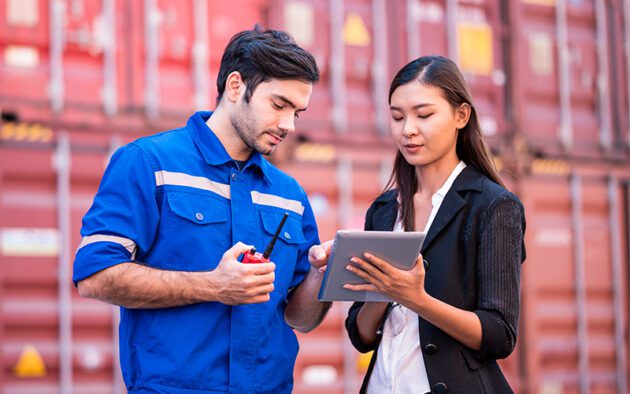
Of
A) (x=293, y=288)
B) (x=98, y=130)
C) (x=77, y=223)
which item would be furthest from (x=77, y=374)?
(x=293, y=288)

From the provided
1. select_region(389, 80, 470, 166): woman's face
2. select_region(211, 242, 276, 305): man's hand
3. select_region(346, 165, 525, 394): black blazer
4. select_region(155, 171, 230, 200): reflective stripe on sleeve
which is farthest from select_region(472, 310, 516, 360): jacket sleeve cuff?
select_region(155, 171, 230, 200): reflective stripe on sleeve

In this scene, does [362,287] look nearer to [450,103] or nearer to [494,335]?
[494,335]

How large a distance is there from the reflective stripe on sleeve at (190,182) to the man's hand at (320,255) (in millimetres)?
316

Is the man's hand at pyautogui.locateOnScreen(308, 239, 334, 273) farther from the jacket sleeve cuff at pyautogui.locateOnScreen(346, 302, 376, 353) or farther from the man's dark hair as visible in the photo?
the man's dark hair

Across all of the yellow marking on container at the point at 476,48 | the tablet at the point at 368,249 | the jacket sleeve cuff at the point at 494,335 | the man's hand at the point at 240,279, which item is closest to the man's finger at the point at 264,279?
the man's hand at the point at 240,279

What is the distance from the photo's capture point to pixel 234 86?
2766 mm

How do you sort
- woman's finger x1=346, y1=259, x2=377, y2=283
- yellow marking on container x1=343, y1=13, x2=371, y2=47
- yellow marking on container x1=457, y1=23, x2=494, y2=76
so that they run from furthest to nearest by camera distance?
yellow marking on container x1=457, y1=23, x2=494, y2=76, yellow marking on container x1=343, y1=13, x2=371, y2=47, woman's finger x1=346, y1=259, x2=377, y2=283

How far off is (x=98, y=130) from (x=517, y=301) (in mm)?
3512

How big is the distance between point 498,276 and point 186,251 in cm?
91

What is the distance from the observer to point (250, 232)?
8.78ft

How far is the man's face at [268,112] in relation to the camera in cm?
271

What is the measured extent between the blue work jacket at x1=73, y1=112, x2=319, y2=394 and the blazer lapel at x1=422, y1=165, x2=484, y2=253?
1.59ft

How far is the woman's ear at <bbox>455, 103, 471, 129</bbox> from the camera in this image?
8.80 feet

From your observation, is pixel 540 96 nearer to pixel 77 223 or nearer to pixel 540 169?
pixel 540 169
